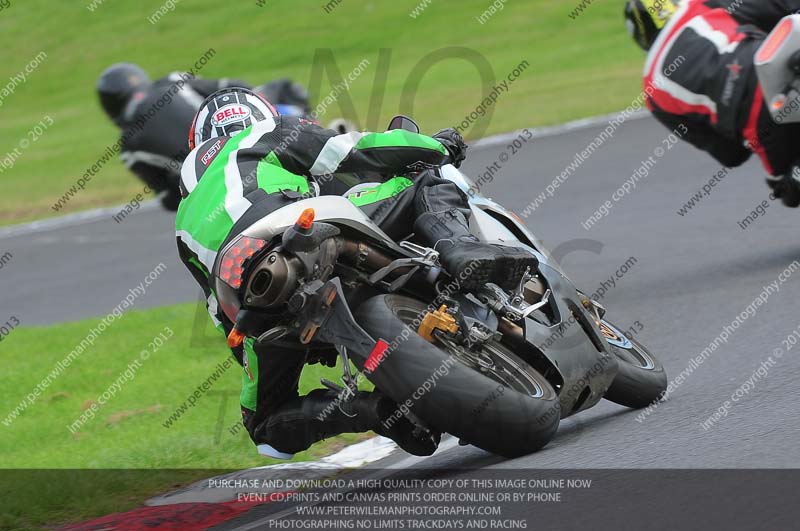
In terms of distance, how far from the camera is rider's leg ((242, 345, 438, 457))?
15.9 ft

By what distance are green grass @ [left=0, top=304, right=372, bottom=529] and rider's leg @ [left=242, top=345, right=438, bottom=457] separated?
680mm

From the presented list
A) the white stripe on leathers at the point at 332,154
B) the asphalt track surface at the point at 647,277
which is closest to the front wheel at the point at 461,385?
the asphalt track surface at the point at 647,277

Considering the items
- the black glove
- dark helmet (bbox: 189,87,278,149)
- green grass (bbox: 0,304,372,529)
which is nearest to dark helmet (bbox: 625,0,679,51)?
the black glove

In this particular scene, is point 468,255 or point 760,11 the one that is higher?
point 760,11

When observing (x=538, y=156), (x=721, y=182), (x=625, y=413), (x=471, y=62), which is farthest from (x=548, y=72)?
(x=625, y=413)

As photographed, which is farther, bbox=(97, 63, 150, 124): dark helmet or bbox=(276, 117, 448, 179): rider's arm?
bbox=(97, 63, 150, 124): dark helmet

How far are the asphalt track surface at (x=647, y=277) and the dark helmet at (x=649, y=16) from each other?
1.53 meters

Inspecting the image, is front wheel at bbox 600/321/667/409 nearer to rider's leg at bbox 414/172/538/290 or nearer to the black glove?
rider's leg at bbox 414/172/538/290

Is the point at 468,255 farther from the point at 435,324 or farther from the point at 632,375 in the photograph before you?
the point at 632,375

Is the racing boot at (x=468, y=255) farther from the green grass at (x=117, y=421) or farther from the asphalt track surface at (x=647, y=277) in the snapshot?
the green grass at (x=117, y=421)

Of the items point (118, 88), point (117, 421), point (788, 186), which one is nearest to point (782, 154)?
point (788, 186)

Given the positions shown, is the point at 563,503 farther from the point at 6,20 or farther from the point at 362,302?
the point at 6,20

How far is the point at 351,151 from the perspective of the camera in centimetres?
526

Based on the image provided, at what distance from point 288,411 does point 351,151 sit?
1.08m
